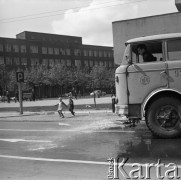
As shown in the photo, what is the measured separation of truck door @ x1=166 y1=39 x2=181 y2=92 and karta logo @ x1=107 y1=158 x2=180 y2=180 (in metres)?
3.28

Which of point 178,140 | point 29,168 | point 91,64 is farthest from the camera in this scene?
point 91,64

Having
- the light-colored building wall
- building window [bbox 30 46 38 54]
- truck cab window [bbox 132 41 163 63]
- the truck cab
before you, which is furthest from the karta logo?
building window [bbox 30 46 38 54]

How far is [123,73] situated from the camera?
407 inches

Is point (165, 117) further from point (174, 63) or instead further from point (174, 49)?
point (174, 49)

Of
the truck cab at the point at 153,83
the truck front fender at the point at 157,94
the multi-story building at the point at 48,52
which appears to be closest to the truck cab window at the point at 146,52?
the truck cab at the point at 153,83

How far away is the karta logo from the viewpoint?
20.0 ft

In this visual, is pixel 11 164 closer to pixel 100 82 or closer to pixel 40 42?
pixel 100 82

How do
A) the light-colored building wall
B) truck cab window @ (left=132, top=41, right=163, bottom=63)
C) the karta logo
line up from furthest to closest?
the light-colored building wall
truck cab window @ (left=132, top=41, right=163, bottom=63)
the karta logo

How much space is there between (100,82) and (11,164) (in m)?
91.2

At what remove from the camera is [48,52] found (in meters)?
117

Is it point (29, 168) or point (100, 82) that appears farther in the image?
point (100, 82)

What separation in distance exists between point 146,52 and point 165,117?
1.91 meters

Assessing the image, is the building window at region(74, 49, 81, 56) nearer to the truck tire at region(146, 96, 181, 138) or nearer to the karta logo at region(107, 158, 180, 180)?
the truck tire at region(146, 96, 181, 138)

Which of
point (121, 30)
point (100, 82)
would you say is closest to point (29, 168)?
point (121, 30)
